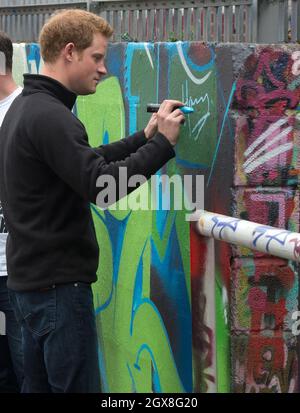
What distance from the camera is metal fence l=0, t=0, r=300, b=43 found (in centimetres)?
880

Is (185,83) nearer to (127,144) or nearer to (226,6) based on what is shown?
(127,144)

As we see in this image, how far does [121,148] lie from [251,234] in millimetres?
738

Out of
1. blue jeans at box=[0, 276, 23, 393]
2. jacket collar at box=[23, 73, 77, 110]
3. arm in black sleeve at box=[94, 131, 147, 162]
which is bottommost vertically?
blue jeans at box=[0, 276, 23, 393]

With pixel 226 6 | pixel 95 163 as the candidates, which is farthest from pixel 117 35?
pixel 95 163

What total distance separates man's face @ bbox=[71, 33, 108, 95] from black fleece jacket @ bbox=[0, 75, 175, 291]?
0.06m

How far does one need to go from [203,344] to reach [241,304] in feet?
0.85

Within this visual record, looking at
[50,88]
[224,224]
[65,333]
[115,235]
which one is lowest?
[65,333]

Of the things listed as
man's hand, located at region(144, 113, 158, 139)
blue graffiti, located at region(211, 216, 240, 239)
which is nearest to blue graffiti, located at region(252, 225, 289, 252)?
blue graffiti, located at region(211, 216, 240, 239)

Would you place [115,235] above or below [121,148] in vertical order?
below

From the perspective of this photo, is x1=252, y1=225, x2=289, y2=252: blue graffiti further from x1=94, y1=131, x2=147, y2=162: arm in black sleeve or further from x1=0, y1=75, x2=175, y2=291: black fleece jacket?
x1=94, y1=131, x2=147, y2=162: arm in black sleeve

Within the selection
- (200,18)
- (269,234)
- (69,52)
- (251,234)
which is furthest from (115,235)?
(200,18)

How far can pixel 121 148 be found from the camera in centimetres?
393

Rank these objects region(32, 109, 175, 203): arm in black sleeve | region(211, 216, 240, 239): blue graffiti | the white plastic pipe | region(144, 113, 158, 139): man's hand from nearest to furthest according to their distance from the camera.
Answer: the white plastic pipe, region(32, 109, 175, 203): arm in black sleeve, region(211, 216, 240, 239): blue graffiti, region(144, 113, 158, 139): man's hand

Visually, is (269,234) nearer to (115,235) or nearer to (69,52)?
(69,52)
